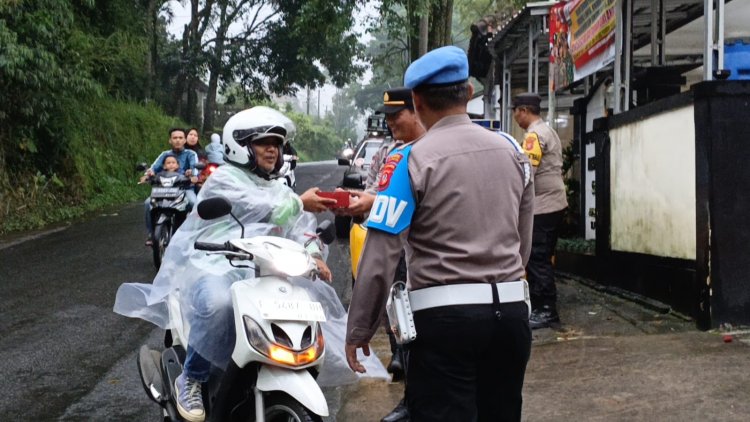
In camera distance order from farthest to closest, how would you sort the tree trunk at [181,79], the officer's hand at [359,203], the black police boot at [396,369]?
1. the tree trunk at [181,79]
2. the black police boot at [396,369]
3. the officer's hand at [359,203]

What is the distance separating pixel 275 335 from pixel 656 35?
852cm

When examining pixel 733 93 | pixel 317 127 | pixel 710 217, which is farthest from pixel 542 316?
pixel 317 127

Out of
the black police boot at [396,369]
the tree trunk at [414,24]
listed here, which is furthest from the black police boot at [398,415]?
the tree trunk at [414,24]

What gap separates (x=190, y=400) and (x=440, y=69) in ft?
7.43

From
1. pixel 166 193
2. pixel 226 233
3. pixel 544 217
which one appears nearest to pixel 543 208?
pixel 544 217

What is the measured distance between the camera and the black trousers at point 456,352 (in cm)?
308

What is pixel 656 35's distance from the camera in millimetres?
11078

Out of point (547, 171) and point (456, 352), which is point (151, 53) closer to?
point (547, 171)

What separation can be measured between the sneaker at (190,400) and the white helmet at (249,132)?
3.65 feet

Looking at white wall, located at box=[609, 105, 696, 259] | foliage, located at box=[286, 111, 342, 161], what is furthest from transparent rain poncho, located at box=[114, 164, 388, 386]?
foliage, located at box=[286, 111, 342, 161]

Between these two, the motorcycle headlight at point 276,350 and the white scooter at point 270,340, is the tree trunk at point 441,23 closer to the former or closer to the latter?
the white scooter at point 270,340

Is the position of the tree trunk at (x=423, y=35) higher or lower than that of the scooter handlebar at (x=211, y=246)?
higher

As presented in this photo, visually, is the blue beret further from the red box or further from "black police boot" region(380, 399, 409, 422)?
"black police boot" region(380, 399, 409, 422)

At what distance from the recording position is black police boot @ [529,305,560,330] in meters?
7.58
